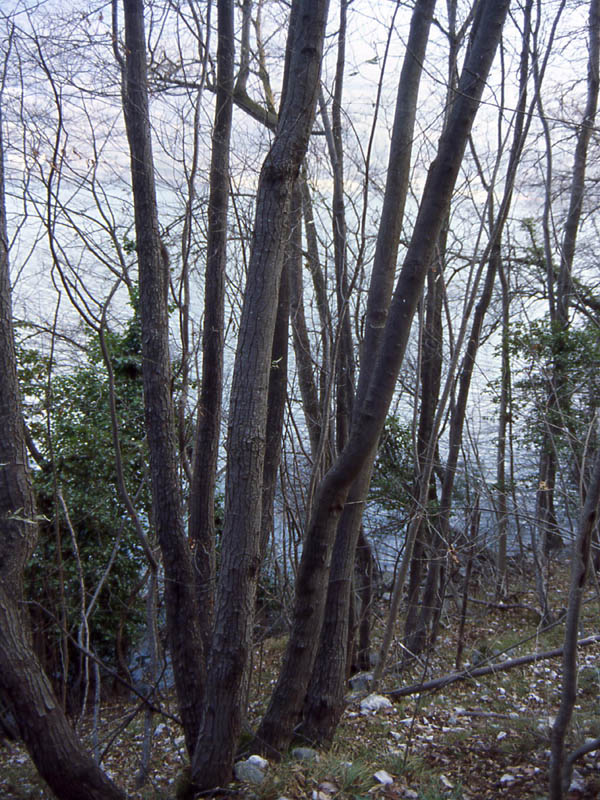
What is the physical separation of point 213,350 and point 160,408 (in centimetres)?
71

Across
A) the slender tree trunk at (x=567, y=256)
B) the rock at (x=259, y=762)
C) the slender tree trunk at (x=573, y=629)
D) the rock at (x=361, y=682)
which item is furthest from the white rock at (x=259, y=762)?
the slender tree trunk at (x=567, y=256)

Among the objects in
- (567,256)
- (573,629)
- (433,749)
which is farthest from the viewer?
(567,256)

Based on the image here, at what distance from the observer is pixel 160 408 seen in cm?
412

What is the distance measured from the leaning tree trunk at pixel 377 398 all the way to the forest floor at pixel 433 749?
43 centimetres

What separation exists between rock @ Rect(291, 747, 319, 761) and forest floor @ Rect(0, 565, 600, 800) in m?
0.05

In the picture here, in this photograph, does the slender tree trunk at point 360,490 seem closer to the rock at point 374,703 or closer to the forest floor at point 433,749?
the forest floor at point 433,749

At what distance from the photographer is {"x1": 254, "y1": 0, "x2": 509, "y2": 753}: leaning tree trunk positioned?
333 cm

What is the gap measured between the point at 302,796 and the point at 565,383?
679 centimetres

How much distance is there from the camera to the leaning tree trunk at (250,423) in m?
3.32

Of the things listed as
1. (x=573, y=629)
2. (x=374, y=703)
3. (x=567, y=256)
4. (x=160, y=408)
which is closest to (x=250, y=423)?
(x=160, y=408)

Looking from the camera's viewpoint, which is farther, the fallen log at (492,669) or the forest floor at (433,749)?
the fallen log at (492,669)

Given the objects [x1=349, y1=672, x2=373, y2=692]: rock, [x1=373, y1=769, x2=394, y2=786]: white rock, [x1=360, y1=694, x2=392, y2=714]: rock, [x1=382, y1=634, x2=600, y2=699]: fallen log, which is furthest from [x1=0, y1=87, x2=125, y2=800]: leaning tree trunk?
[x1=349, y1=672, x2=373, y2=692]: rock

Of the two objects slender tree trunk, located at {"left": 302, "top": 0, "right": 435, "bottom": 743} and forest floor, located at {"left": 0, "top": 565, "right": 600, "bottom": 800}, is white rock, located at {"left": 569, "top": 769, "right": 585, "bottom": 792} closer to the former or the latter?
forest floor, located at {"left": 0, "top": 565, "right": 600, "bottom": 800}

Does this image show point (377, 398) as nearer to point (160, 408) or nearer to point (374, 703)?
point (160, 408)
